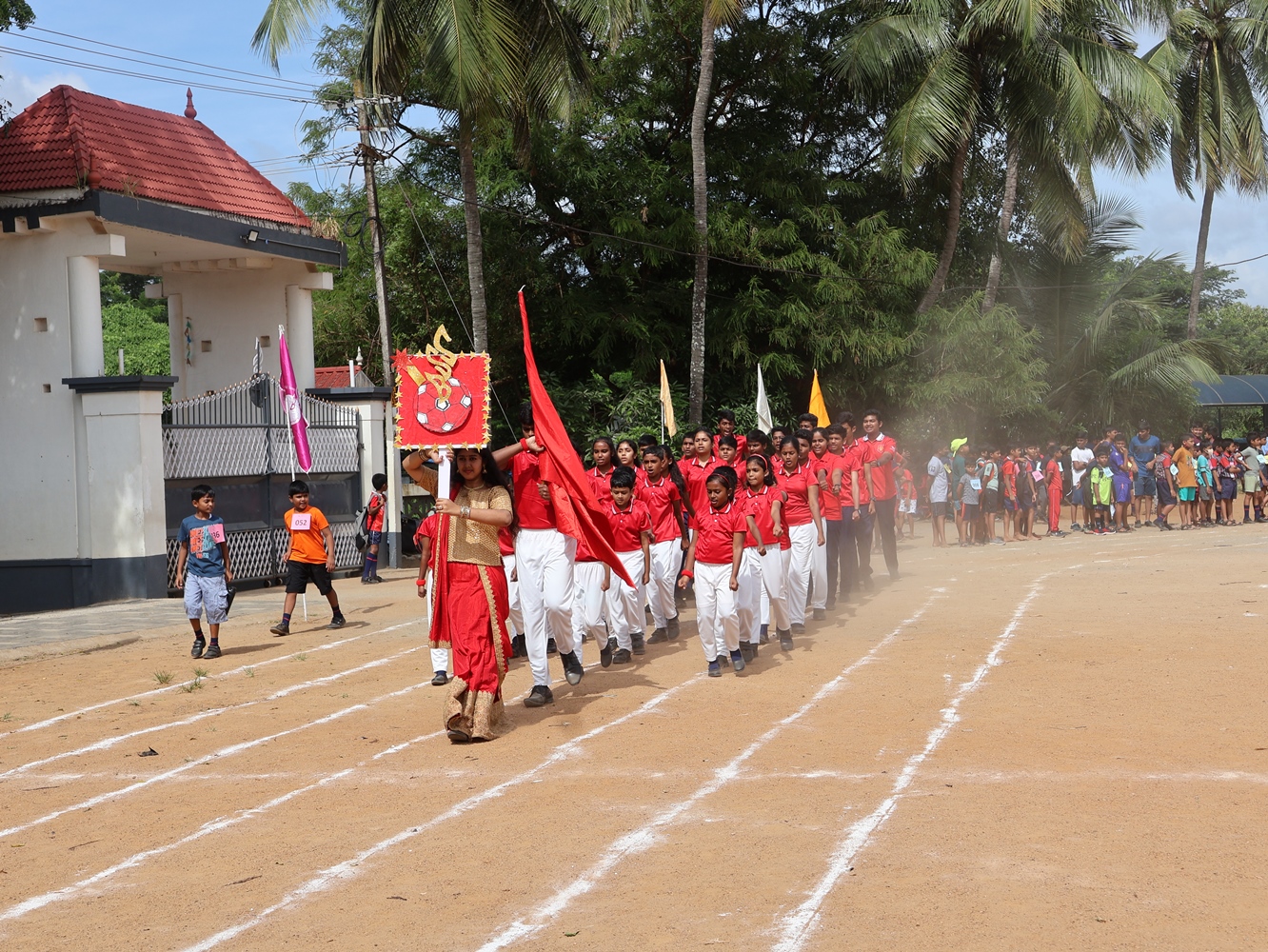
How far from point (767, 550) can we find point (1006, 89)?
20.8 meters

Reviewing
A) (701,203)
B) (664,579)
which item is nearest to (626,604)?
(664,579)

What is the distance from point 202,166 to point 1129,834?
18528 millimetres

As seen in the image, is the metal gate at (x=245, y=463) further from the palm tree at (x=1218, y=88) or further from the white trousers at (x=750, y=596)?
the palm tree at (x=1218, y=88)

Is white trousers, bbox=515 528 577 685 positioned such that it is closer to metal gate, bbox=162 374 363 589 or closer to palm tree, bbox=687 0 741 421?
metal gate, bbox=162 374 363 589

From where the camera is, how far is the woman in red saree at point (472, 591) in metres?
7.95

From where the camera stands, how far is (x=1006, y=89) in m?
28.5

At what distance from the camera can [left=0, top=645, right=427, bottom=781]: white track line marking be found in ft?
26.4

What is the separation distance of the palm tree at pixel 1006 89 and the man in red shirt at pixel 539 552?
63.7ft

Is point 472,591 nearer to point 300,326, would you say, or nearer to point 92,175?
point 92,175

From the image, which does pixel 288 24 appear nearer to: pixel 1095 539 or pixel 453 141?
pixel 453 141

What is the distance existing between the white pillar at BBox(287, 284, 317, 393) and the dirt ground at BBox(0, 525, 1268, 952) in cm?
1114

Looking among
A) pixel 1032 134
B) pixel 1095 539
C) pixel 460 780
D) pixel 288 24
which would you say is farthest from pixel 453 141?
pixel 460 780

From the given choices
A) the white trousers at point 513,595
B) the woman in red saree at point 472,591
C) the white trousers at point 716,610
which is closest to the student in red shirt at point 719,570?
the white trousers at point 716,610

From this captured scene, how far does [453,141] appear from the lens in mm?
26594
